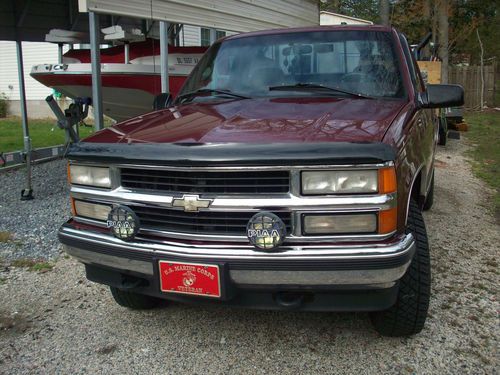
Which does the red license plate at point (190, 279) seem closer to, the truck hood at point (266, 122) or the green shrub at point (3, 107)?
the truck hood at point (266, 122)

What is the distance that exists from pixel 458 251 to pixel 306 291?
2626mm

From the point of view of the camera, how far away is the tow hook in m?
2.56

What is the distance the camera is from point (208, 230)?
102 inches

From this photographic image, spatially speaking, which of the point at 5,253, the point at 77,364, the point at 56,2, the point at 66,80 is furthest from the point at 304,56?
the point at 56,2

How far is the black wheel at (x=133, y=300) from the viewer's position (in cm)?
338

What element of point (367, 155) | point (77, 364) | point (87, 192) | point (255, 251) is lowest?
point (77, 364)

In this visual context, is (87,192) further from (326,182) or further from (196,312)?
(326,182)

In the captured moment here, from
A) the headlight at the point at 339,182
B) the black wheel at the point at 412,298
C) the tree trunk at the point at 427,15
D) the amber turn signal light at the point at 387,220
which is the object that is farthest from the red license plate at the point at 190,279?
the tree trunk at the point at 427,15

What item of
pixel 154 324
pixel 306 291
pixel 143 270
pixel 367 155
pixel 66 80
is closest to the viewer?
pixel 367 155

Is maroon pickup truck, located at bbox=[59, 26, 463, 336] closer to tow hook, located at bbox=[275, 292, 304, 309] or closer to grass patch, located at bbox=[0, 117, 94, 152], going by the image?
tow hook, located at bbox=[275, 292, 304, 309]

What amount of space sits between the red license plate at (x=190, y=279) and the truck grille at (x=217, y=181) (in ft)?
1.23

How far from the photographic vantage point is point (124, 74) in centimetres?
697

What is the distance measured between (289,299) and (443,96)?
5.88ft

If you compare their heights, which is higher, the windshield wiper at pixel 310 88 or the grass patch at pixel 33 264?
the windshield wiper at pixel 310 88
